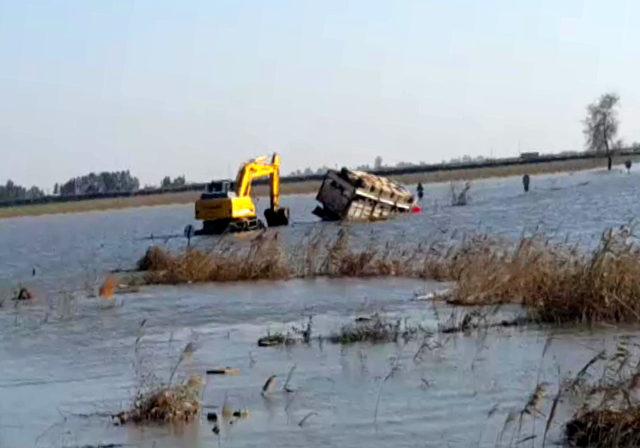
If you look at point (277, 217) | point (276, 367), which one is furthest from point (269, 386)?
point (277, 217)

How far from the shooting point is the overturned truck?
55.2m

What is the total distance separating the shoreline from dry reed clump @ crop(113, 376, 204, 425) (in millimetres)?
129082

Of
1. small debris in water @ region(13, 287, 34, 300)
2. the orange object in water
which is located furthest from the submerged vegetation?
small debris in water @ region(13, 287, 34, 300)

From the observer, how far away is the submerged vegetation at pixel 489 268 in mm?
16266

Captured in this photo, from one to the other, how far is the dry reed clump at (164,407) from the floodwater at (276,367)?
18 cm

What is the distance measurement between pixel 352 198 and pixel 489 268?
35521 millimetres

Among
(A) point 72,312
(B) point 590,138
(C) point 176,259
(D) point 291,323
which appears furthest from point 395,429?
(B) point 590,138

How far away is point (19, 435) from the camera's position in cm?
1156

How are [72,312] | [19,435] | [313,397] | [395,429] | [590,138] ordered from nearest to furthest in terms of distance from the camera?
[395,429]
[19,435]
[313,397]
[72,312]
[590,138]

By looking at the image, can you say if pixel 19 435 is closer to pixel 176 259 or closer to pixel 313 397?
pixel 313 397

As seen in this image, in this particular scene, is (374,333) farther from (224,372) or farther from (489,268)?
(489,268)

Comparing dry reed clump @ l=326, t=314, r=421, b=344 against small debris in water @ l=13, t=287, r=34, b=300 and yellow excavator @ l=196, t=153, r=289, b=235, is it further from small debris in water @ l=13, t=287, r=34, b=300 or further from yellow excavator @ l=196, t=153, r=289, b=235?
yellow excavator @ l=196, t=153, r=289, b=235

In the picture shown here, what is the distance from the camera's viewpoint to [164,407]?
11523 mm

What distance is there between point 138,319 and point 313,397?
946cm
